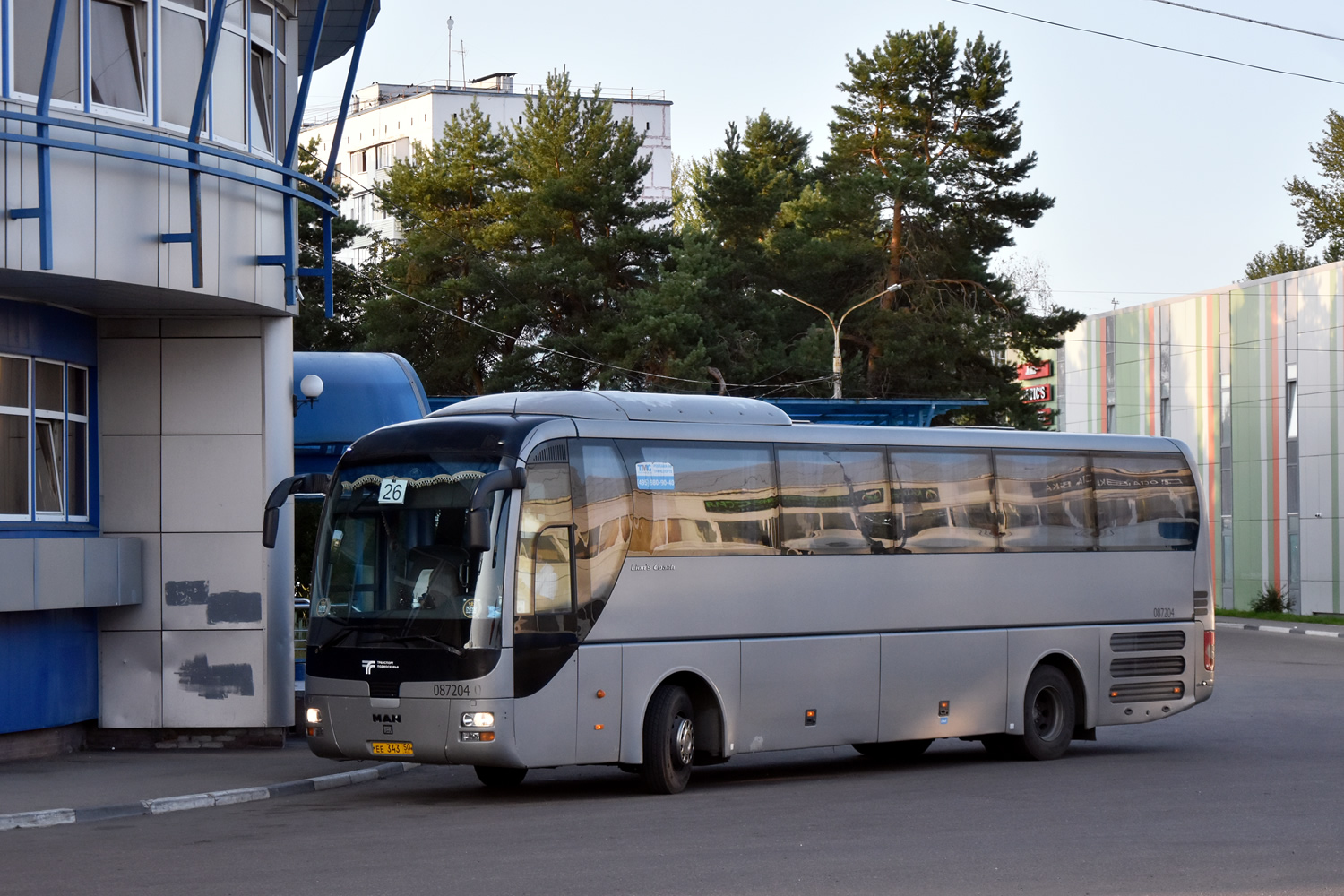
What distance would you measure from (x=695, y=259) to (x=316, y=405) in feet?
86.4

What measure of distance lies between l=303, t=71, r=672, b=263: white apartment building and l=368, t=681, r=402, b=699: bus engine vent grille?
70.9m

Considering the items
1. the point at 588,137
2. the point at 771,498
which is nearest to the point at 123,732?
the point at 771,498

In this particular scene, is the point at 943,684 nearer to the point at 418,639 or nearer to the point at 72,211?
the point at 418,639

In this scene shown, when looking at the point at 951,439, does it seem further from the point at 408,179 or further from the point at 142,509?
the point at 408,179

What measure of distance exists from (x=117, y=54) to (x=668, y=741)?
27.4 feet

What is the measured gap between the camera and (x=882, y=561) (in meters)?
15.8

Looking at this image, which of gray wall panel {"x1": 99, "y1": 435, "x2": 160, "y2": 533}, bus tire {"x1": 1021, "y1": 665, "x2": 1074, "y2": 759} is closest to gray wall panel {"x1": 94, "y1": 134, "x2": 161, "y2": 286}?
gray wall panel {"x1": 99, "y1": 435, "x2": 160, "y2": 533}

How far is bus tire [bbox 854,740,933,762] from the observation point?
17.9 m

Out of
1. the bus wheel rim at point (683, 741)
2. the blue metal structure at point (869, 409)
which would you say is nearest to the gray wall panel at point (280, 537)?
the bus wheel rim at point (683, 741)

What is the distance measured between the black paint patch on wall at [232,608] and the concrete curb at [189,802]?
250 centimetres

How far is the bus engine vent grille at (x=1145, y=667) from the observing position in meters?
18.0

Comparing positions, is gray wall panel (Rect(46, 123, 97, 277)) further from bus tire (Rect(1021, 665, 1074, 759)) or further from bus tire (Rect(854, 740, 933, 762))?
bus tire (Rect(1021, 665, 1074, 759))

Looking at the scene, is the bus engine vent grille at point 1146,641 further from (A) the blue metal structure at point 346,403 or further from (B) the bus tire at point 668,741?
(A) the blue metal structure at point 346,403

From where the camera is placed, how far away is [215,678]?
17406 mm
